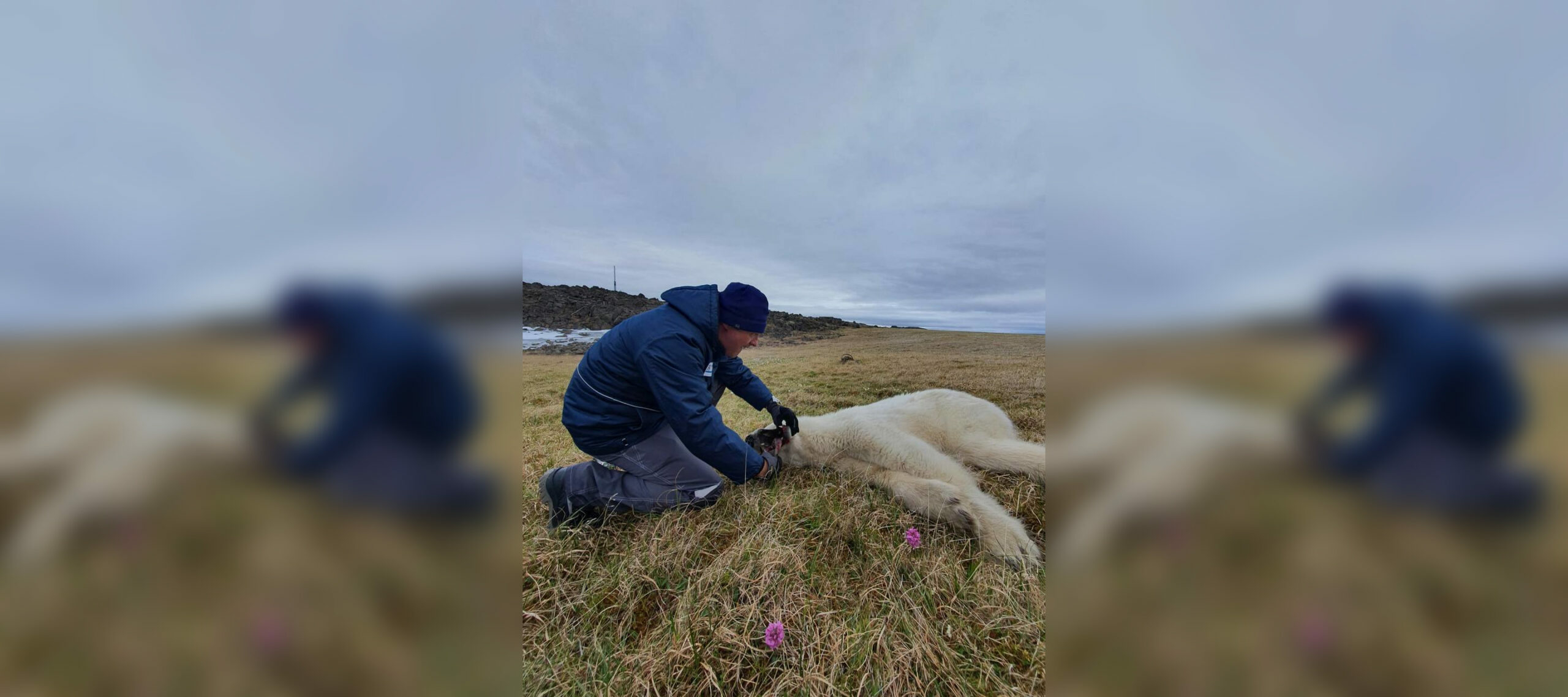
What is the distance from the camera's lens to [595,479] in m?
3.60

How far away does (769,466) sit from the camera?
4.08m

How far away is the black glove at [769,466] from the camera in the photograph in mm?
3874

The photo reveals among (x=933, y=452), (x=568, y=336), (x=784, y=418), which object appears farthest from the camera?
(x=568, y=336)

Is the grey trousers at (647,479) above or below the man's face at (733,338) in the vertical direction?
below
